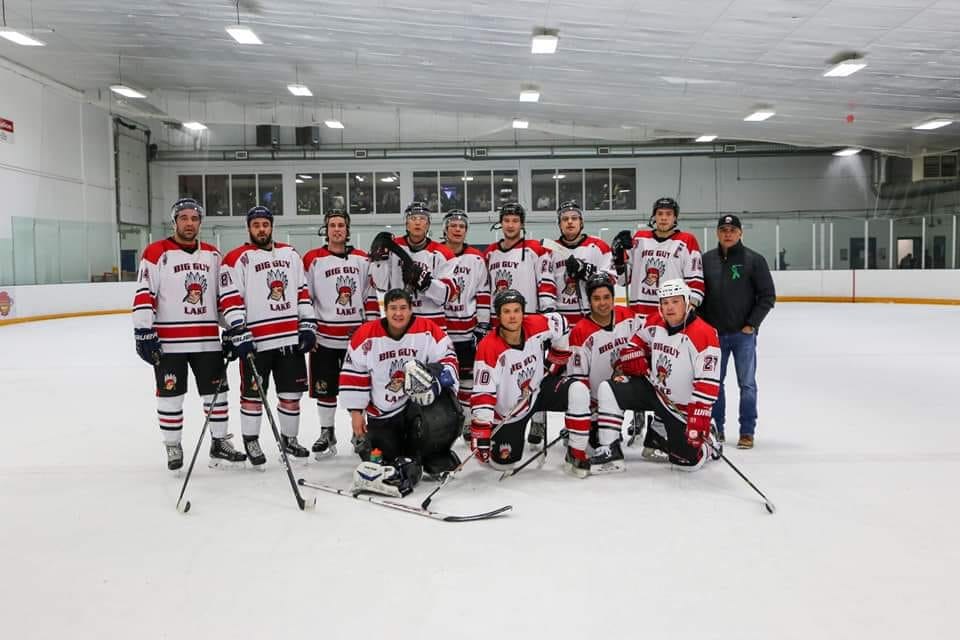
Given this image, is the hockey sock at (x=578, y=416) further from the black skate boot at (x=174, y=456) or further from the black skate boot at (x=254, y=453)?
the black skate boot at (x=174, y=456)

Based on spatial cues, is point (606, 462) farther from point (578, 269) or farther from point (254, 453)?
point (254, 453)

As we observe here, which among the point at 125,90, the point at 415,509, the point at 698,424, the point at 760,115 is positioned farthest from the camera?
the point at 760,115

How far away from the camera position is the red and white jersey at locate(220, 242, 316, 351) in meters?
3.77

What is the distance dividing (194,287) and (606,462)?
2268 millimetres

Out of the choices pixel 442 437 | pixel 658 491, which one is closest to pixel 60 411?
pixel 442 437

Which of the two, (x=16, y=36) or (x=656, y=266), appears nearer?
(x=656, y=266)

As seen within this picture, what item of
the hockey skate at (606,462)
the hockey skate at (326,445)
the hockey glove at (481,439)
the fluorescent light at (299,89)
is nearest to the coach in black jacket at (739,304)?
the hockey skate at (606,462)

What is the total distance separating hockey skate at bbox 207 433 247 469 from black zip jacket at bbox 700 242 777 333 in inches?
109

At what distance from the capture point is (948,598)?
2.18m

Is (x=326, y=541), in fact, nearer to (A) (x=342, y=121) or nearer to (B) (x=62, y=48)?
(B) (x=62, y=48)

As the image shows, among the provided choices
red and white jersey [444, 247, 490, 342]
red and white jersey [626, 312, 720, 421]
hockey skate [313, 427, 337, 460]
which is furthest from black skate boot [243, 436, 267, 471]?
red and white jersey [626, 312, 720, 421]

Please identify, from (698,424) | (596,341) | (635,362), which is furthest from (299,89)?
(698,424)

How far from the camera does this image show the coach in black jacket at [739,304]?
413 cm

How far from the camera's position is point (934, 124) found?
1476 centimetres
